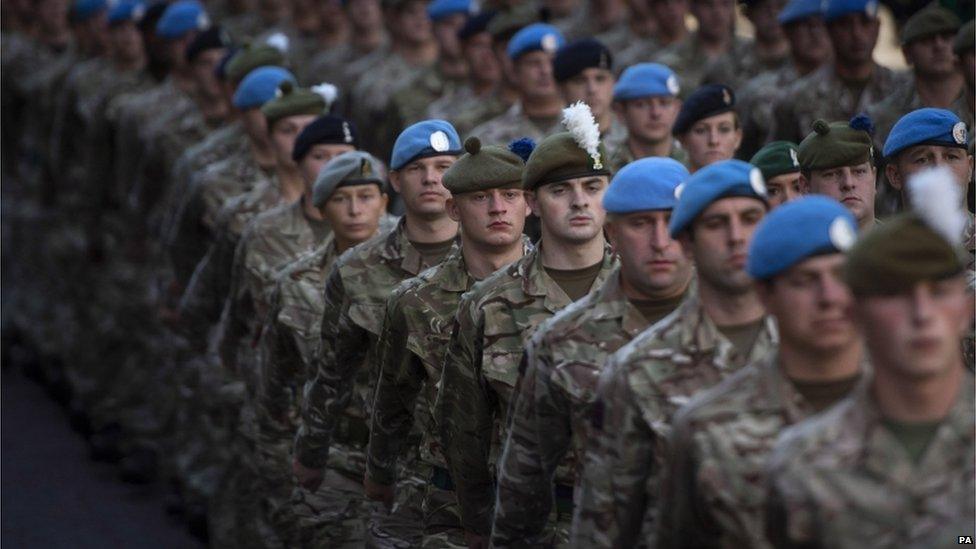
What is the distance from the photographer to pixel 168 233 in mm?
14539

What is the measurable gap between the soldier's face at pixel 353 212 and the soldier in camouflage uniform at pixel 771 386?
448 cm

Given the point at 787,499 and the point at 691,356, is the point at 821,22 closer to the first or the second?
the point at 691,356

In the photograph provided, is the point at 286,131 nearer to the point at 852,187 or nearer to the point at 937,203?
the point at 852,187

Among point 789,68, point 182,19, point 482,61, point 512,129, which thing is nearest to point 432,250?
point 512,129

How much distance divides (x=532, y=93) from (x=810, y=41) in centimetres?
159

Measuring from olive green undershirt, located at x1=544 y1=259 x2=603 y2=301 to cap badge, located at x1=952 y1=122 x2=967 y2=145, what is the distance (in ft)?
6.06

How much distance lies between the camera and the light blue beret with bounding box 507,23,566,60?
13.9 meters

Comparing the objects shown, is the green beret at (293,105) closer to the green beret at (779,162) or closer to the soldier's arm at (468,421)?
the green beret at (779,162)

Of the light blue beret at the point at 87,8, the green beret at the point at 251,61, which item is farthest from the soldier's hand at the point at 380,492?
the light blue beret at the point at 87,8

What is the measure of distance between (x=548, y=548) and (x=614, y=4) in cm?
891

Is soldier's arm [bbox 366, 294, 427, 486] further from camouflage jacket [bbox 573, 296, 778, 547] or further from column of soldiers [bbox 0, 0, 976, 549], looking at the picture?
camouflage jacket [bbox 573, 296, 778, 547]

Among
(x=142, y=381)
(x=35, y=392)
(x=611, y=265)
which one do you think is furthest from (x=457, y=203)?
(x=35, y=392)

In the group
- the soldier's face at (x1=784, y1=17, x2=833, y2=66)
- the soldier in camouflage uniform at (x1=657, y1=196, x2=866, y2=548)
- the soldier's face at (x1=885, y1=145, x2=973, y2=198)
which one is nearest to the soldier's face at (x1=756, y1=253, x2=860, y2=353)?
the soldier in camouflage uniform at (x1=657, y1=196, x2=866, y2=548)

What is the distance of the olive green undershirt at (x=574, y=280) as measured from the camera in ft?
28.8
